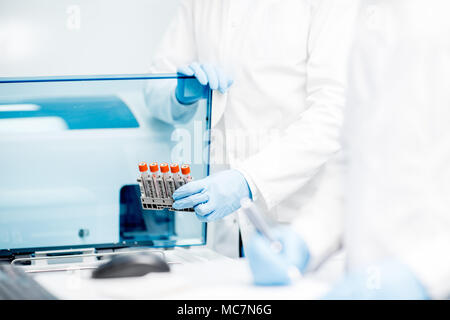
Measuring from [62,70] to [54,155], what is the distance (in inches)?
26.7

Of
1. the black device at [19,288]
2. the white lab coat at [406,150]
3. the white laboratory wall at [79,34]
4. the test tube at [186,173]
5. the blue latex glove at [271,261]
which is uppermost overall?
the white laboratory wall at [79,34]

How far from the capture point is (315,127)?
4.07 feet

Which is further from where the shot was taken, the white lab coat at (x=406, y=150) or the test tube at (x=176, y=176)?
the test tube at (x=176, y=176)

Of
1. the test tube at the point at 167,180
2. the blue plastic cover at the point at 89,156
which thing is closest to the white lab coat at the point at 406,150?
the test tube at the point at 167,180

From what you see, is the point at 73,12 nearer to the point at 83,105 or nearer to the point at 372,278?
the point at 83,105

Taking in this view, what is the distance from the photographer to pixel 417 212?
604mm

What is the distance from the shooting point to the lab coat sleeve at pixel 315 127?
4.06 feet

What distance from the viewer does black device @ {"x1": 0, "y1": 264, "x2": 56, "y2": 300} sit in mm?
661

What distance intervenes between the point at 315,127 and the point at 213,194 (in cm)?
30

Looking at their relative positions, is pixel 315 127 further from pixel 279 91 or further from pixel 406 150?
pixel 406 150

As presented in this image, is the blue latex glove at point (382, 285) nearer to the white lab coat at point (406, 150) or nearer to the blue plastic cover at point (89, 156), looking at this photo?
the white lab coat at point (406, 150)

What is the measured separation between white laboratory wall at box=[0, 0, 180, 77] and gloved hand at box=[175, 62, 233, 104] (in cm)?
63

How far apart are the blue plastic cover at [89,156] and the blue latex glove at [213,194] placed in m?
0.10
